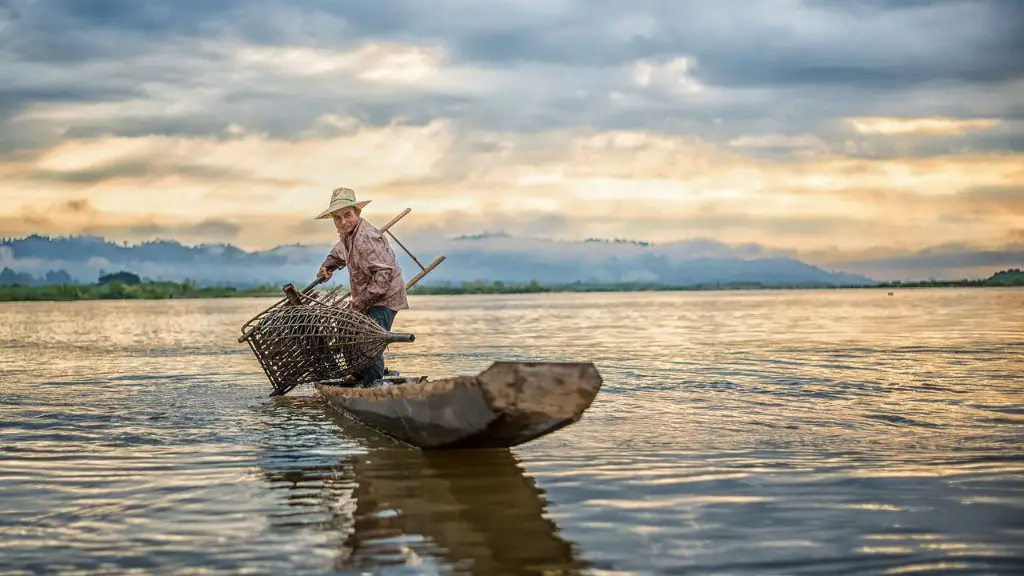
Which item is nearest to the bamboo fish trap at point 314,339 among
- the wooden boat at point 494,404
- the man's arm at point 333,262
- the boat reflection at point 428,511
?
the man's arm at point 333,262

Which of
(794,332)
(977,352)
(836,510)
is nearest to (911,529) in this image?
(836,510)

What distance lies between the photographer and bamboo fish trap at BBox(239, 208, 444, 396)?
33.9 ft

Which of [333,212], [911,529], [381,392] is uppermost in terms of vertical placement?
[333,212]

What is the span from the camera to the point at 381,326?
10508mm

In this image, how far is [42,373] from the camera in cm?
1620

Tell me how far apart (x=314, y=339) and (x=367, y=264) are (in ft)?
3.59

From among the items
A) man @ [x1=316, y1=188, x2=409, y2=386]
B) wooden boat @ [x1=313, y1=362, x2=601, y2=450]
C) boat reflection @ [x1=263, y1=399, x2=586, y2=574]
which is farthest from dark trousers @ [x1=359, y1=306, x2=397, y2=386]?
wooden boat @ [x1=313, y1=362, x2=601, y2=450]

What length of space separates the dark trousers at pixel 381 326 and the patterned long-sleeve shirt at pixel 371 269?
6 cm

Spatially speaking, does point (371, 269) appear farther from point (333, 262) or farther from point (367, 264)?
point (333, 262)

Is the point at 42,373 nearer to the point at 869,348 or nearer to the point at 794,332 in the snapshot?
the point at 869,348

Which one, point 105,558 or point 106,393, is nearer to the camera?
point 105,558

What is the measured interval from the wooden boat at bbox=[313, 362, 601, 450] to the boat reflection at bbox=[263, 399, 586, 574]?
0.29m

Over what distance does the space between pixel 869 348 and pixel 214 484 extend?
15.6 m

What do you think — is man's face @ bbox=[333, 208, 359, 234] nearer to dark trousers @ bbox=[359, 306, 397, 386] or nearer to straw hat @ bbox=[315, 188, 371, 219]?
straw hat @ bbox=[315, 188, 371, 219]
